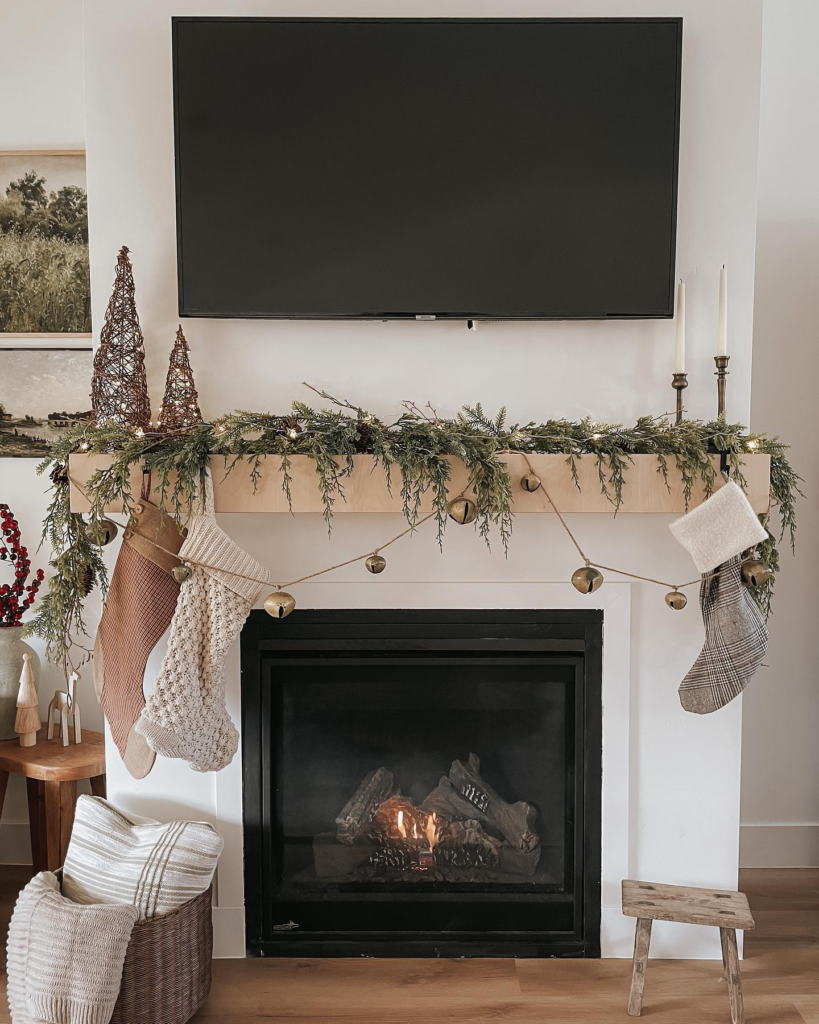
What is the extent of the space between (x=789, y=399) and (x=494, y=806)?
52.8 inches

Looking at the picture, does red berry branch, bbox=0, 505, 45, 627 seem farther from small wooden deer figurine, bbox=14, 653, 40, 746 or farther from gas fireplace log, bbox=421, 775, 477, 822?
gas fireplace log, bbox=421, 775, 477, 822

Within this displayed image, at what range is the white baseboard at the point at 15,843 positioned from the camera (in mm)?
2281

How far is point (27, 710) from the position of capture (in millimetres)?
2027

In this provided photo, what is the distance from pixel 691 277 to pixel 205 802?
1.60 m

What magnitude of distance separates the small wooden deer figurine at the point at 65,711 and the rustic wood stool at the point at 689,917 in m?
1.41

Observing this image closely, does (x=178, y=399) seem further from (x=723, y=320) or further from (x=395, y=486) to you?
(x=723, y=320)

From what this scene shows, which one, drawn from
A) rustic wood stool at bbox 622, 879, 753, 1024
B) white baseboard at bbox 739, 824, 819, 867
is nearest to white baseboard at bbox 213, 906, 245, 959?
rustic wood stool at bbox 622, 879, 753, 1024

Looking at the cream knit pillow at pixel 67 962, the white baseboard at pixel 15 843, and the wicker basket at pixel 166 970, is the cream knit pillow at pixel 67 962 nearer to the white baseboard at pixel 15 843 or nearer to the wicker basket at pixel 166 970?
the wicker basket at pixel 166 970

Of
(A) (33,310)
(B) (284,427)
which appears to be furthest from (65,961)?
(A) (33,310)

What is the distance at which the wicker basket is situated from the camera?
1.51 meters

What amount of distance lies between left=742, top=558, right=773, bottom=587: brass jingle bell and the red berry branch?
168cm

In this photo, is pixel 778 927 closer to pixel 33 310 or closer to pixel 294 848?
pixel 294 848

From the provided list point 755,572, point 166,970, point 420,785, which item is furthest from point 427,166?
point 166,970

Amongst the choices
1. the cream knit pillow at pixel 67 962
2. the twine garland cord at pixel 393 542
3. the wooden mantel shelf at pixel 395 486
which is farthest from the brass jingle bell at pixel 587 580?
the cream knit pillow at pixel 67 962
